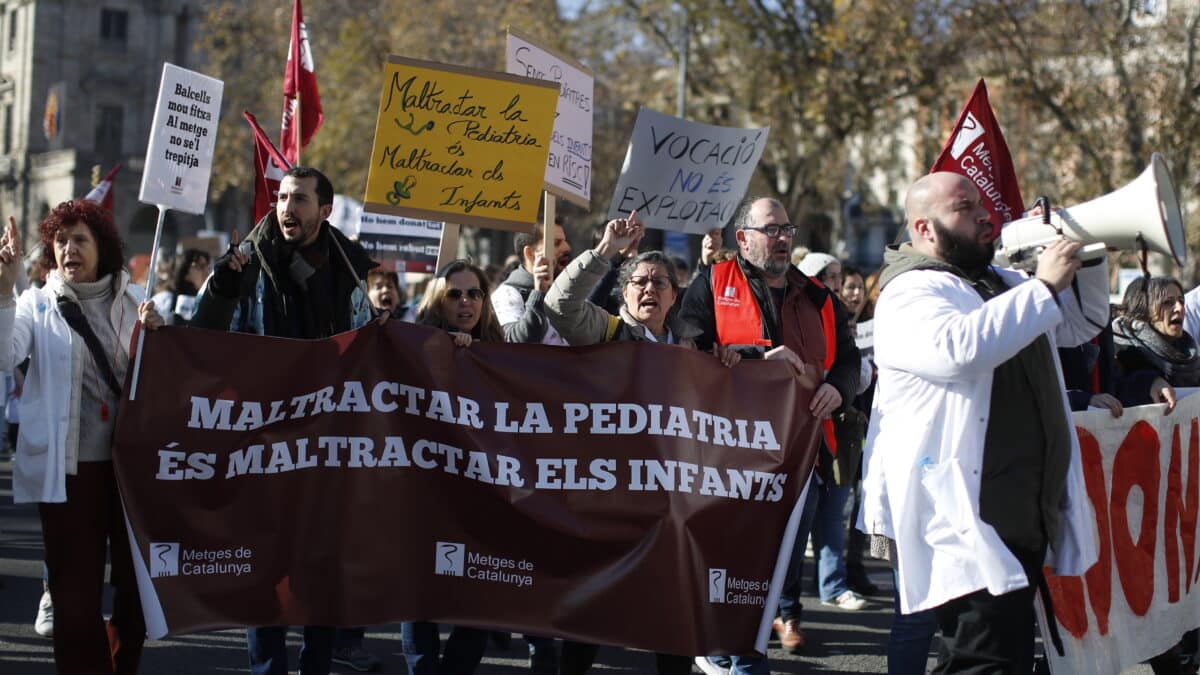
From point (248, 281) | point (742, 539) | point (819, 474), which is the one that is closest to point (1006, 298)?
point (742, 539)

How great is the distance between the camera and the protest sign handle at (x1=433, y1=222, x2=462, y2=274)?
6.18m

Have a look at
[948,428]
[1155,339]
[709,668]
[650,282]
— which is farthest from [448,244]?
[1155,339]

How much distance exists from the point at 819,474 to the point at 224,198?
57.7m

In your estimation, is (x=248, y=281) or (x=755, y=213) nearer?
(x=248, y=281)

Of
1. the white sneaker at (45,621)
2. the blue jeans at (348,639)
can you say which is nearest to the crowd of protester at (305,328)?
the blue jeans at (348,639)

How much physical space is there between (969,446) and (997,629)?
0.53 meters

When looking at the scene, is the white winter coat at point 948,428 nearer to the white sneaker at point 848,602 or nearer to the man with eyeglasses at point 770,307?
the man with eyeglasses at point 770,307

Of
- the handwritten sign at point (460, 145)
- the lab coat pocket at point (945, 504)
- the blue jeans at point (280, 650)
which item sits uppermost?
the handwritten sign at point (460, 145)

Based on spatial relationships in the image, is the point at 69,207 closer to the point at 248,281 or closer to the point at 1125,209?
the point at 248,281

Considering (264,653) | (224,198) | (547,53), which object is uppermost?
(224,198)

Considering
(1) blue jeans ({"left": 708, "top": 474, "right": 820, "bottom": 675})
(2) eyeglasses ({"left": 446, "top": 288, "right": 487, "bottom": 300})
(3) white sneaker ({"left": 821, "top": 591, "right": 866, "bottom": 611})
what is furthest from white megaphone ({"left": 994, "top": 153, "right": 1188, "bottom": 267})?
(3) white sneaker ({"left": 821, "top": 591, "right": 866, "bottom": 611})

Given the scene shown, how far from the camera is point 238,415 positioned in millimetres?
5219

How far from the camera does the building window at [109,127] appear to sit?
66000 millimetres

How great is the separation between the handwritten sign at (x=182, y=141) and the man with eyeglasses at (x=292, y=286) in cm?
122
